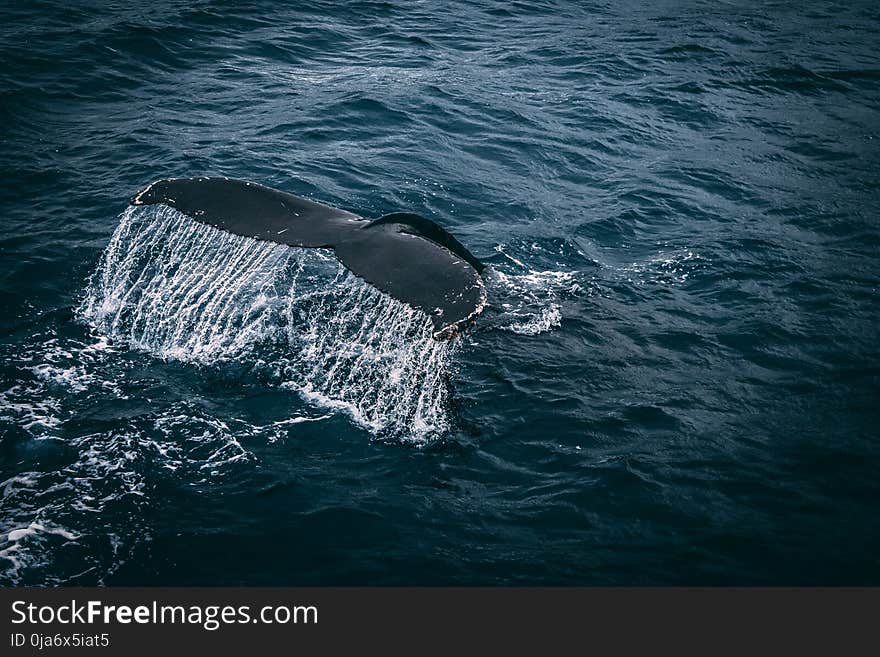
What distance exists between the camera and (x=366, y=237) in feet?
19.4

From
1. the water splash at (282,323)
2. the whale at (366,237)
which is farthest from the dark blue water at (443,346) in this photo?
the whale at (366,237)

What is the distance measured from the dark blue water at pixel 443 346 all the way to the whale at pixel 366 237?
3.10 feet

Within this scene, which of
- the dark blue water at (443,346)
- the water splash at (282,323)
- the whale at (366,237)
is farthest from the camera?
the water splash at (282,323)

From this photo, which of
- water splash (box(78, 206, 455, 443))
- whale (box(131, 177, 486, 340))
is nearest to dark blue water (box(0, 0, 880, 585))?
water splash (box(78, 206, 455, 443))

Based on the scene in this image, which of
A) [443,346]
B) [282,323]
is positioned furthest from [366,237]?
[282,323]

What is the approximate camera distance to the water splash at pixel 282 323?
677 centimetres

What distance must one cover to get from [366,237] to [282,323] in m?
2.32

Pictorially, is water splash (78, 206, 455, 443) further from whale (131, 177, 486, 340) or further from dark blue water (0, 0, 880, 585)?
whale (131, 177, 486, 340)

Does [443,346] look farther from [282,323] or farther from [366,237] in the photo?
[282,323]

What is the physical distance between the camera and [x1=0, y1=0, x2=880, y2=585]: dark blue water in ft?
17.4

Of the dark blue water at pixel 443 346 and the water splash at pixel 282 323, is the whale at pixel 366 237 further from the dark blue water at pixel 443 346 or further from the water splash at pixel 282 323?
the dark blue water at pixel 443 346

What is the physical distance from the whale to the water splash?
35 centimetres

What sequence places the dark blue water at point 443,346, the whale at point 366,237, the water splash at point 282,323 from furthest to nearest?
the water splash at point 282,323, the dark blue water at point 443,346, the whale at point 366,237

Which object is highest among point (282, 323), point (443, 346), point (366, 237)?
point (366, 237)
